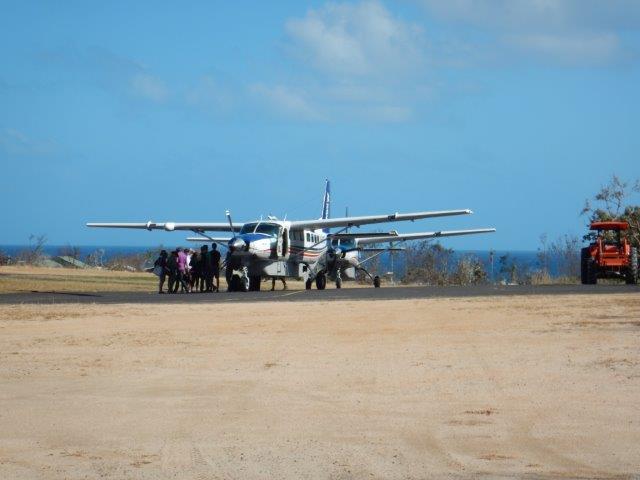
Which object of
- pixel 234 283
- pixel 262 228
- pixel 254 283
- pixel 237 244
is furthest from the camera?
pixel 254 283

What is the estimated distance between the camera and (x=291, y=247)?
137 feet

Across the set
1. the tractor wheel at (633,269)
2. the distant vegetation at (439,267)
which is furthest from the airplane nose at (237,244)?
the distant vegetation at (439,267)

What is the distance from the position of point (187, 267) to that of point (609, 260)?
15991 millimetres

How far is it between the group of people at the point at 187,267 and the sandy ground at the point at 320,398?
1411 cm

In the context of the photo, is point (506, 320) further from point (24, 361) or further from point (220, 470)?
point (220, 470)

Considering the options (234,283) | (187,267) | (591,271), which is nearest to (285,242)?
(234,283)

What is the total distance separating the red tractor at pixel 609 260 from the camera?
41688mm

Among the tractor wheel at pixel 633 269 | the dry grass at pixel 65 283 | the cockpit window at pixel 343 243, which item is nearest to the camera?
the dry grass at pixel 65 283

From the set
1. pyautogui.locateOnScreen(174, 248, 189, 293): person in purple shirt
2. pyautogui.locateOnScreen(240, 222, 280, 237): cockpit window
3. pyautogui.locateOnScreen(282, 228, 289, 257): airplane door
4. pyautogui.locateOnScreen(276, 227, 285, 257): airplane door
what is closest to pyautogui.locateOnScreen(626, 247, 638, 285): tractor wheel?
pyautogui.locateOnScreen(282, 228, 289, 257): airplane door

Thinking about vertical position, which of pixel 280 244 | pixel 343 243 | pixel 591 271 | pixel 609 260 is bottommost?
pixel 591 271

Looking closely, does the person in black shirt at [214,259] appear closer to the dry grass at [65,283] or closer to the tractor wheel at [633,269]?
the dry grass at [65,283]

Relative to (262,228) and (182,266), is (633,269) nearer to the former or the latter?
(262,228)

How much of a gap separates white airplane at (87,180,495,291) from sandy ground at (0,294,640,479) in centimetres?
1621

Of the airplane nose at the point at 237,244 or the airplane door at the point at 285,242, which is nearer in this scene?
the airplane nose at the point at 237,244
